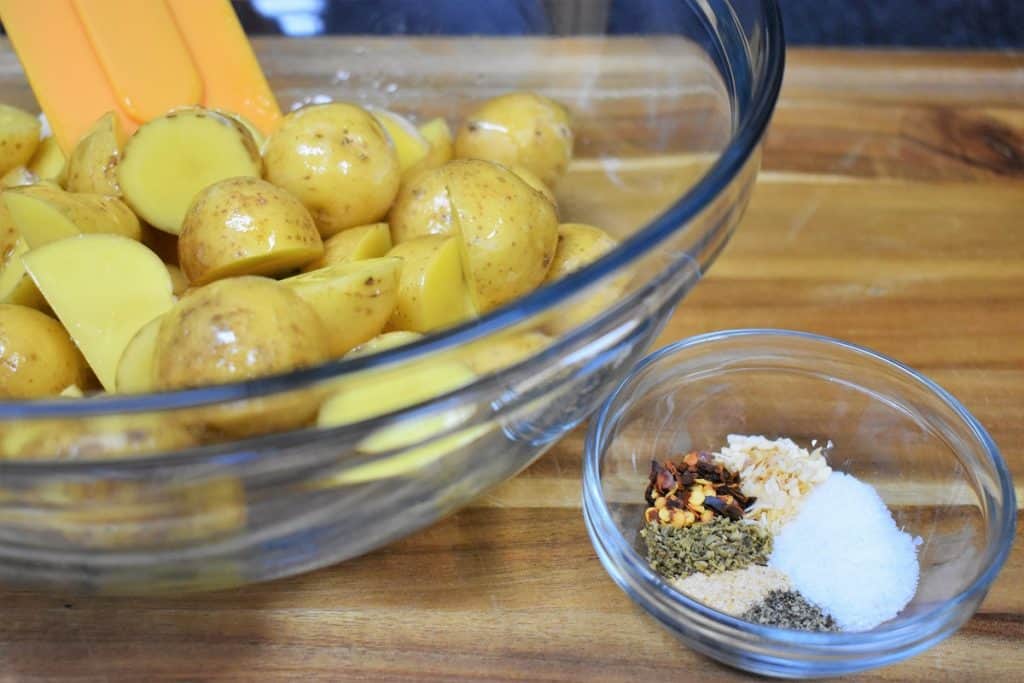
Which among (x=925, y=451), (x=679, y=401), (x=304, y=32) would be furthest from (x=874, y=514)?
(x=304, y=32)

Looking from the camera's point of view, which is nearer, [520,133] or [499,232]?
[499,232]

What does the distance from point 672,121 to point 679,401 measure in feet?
1.22

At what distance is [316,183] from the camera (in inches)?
40.6

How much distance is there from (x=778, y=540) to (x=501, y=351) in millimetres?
394

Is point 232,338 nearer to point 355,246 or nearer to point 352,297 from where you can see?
point 352,297

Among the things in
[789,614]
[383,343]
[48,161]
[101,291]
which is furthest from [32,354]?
[789,614]

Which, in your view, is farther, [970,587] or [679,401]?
[679,401]

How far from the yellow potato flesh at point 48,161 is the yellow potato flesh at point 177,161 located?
0.22 meters

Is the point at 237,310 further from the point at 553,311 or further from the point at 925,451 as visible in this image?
the point at 925,451

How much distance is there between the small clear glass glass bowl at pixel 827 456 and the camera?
2.65 feet

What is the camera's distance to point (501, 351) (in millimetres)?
662

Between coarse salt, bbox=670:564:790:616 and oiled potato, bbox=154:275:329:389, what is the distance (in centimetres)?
37

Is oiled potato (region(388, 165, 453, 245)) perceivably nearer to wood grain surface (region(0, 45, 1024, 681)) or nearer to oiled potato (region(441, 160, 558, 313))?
oiled potato (region(441, 160, 558, 313))

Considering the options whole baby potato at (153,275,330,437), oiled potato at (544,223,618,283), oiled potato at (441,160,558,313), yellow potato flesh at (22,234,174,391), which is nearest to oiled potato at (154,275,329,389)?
whole baby potato at (153,275,330,437)
